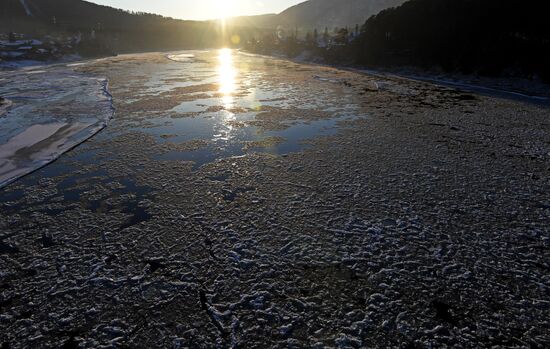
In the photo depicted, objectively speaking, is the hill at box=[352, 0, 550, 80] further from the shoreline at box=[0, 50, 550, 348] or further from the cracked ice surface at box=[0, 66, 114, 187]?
the cracked ice surface at box=[0, 66, 114, 187]

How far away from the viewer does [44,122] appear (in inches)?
438

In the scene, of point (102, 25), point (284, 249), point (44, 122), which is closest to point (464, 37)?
point (284, 249)

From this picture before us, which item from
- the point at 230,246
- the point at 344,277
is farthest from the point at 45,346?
the point at 344,277

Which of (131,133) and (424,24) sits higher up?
(424,24)

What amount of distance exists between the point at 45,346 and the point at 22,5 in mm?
128697

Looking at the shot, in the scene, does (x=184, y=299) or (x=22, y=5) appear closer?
(x=184, y=299)

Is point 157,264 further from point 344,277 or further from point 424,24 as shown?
point 424,24

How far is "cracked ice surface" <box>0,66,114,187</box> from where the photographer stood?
7.82 m

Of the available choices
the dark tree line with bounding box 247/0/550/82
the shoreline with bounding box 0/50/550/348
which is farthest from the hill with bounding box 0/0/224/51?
the shoreline with bounding box 0/50/550/348

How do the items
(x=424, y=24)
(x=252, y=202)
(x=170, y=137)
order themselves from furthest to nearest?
(x=424, y=24)
(x=170, y=137)
(x=252, y=202)

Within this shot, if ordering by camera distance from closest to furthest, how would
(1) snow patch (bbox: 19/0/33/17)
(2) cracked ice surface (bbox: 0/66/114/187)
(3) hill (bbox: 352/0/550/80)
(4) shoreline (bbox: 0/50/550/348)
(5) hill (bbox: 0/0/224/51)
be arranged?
(4) shoreline (bbox: 0/50/550/348)
(2) cracked ice surface (bbox: 0/66/114/187)
(3) hill (bbox: 352/0/550/80)
(5) hill (bbox: 0/0/224/51)
(1) snow patch (bbox: 19/0/33/17)

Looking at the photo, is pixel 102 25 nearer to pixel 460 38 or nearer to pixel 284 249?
pixel 460 38

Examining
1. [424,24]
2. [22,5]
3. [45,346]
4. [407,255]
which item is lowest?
[45,346]

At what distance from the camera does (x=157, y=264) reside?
4105 millimetres
